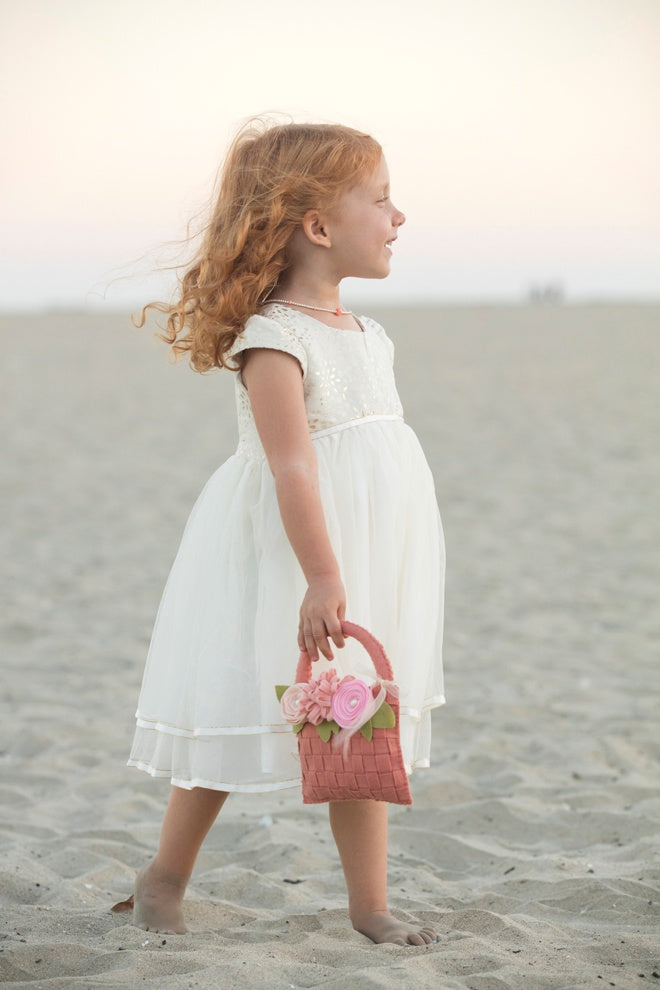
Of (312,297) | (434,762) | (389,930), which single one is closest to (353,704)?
(389,930)

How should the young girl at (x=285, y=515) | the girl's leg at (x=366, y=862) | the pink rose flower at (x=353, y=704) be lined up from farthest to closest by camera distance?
1. the girl's leg at (x=366, y=862)
2. the young girl at (x=285, y=515)
3. the pink rose flower at (x=353, y=704)

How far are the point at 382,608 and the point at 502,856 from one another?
1161 mm

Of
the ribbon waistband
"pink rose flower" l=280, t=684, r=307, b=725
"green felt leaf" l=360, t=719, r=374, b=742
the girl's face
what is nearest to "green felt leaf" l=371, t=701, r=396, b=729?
"green felt leaf" l=360, t=719, r=374, b=742

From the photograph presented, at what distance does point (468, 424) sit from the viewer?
537 inches

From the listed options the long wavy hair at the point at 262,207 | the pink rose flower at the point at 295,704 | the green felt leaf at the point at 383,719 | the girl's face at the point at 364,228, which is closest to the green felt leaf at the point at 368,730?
the green felt leaf at the point at 383,719

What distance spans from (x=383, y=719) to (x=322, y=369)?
73cm

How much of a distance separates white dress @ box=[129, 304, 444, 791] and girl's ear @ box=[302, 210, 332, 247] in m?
0.16

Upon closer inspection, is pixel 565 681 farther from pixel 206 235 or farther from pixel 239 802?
pixel 206 235

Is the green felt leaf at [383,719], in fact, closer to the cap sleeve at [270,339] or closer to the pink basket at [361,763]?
the pink basket at [361,763]

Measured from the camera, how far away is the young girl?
247 centimetres

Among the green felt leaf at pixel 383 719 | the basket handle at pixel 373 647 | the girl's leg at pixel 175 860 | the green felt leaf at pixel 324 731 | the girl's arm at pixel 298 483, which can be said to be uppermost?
the girl's arm at pixel 298 483

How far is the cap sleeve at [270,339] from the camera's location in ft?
8.09

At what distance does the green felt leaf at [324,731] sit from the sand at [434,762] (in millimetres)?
445

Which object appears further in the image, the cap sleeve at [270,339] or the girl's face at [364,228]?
the girl's face at [364,228]
